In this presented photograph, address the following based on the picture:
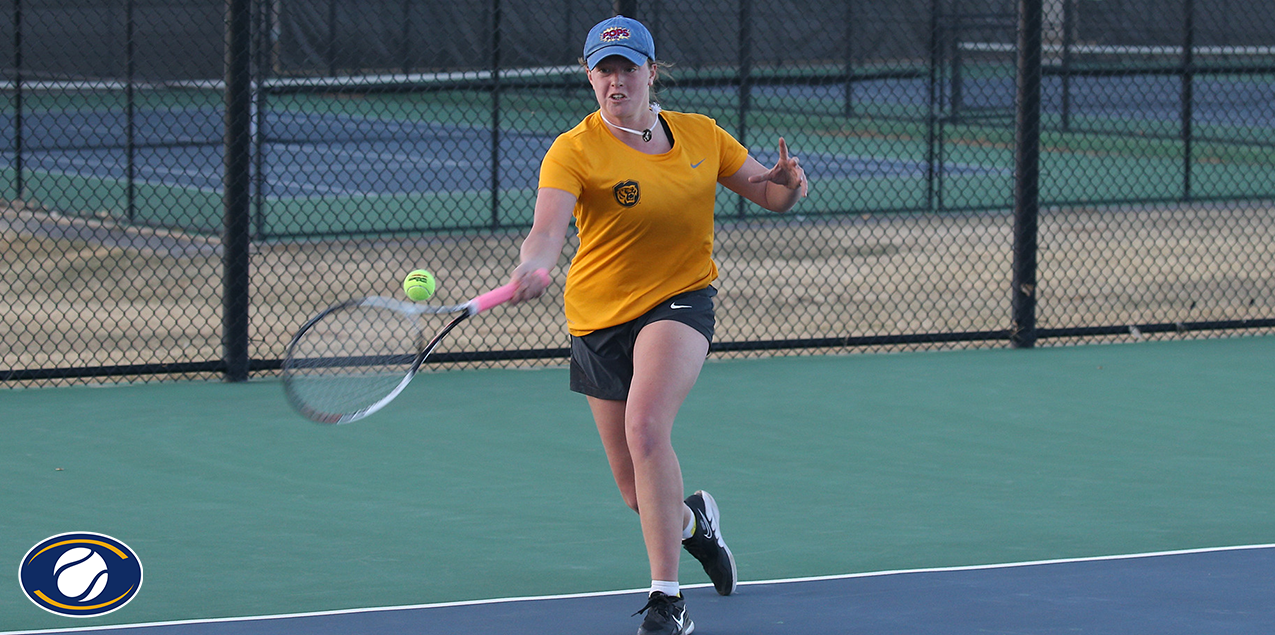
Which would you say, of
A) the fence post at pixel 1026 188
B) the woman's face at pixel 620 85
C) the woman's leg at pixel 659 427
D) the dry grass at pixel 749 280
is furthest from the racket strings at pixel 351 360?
the fence post at pixel 1026 188

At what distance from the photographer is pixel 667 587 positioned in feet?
13.1

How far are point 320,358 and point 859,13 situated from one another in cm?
1326

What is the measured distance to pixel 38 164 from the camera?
53.6ft

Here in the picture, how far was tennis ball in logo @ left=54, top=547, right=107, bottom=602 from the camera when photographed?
14.8 ft

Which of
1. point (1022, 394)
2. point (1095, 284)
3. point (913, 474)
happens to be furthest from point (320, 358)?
point (1095, 284)

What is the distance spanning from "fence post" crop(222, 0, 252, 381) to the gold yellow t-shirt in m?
3.58

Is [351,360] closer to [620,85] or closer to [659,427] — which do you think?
[659,427]

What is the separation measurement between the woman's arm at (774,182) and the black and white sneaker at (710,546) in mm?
840

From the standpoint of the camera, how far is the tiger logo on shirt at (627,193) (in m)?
4.04

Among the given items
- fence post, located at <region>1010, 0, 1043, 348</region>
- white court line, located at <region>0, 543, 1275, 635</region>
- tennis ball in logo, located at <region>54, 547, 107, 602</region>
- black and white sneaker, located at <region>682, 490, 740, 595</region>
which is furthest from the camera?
fence post, located at <region>1010, 0, 1043, 348</region>

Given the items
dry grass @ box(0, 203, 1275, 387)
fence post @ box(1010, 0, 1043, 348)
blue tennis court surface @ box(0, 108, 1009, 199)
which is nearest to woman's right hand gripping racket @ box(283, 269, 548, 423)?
dry grass @ box(0, 203, 1275, 387)

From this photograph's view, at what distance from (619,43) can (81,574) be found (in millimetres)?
2280

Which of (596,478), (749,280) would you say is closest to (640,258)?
(596,478)

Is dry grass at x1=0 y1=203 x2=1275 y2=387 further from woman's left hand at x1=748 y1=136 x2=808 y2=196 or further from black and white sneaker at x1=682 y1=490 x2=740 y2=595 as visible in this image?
woman's left hand at x1=748 y1=136 x2=808 y2=196
